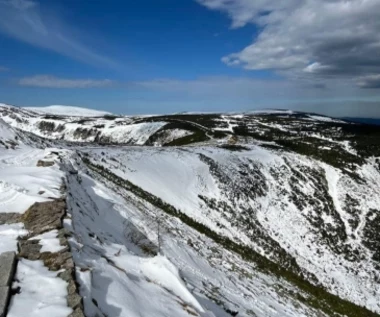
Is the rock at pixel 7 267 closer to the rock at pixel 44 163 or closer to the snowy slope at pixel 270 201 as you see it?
the rock at pixel 44 163

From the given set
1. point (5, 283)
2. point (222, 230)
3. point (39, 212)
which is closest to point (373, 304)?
point (222, 230)

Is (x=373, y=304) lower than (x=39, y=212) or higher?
lower

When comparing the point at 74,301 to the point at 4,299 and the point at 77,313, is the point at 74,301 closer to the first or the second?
the point at 77,313

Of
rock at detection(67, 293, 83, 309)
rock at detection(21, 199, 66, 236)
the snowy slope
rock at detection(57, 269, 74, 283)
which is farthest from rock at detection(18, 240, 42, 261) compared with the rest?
the snowy slope

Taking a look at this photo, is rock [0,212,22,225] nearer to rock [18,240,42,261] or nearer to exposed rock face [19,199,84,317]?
exposed rock face [19,199,84,317]

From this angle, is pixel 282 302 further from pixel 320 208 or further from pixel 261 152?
pixel 261 152

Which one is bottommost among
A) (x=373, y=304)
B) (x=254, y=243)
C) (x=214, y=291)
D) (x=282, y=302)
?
(x=373, y=304)

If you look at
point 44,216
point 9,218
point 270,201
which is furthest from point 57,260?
point 270,201
